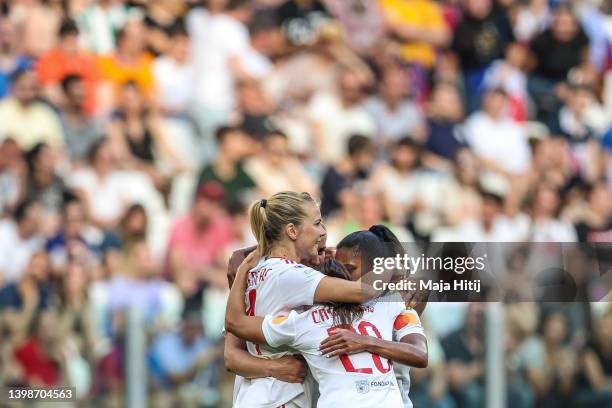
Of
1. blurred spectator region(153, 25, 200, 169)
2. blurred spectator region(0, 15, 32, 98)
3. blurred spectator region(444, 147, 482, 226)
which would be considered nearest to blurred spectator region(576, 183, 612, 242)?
blurred spectator region(444, 147, 482, 226)

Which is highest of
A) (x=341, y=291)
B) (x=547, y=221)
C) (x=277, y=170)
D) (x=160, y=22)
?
(x=160, y=22)

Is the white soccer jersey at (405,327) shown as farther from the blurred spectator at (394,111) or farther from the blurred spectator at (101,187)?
the blurred spectator at (394,111)

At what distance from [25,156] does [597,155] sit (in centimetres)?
581

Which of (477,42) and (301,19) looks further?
(477,42)

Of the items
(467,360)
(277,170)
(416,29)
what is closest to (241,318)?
(467,360)

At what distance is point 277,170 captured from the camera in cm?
1253

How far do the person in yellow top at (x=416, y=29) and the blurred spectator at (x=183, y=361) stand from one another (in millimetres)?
5072

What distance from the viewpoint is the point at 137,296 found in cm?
1106

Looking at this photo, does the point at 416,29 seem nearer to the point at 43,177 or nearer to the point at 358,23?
the point at 358,23

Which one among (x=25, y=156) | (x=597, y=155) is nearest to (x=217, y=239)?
(x=25, y=156)

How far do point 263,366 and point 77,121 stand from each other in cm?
666

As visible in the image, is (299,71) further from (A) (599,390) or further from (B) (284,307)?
(B) (284,307)

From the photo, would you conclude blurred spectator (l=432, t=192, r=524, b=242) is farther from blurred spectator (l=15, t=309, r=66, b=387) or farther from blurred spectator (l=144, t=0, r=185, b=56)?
blurred spectator (l=15, t=309, r=66, b=387)

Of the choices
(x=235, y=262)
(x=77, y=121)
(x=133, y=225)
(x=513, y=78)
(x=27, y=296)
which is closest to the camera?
(x=235, y=262)
